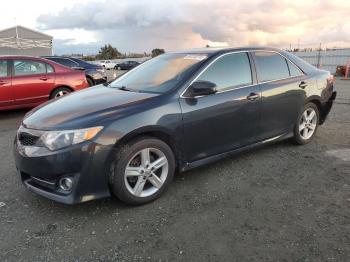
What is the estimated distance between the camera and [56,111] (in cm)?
366

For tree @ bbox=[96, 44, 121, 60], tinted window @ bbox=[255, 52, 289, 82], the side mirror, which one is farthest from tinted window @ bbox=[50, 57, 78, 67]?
tree @ bbox=[96, 44, 121, 60]

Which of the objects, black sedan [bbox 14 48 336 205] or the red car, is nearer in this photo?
black sedan [bbox 14 48 336 205]

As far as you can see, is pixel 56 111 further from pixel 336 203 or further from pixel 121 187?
pixel 336 203

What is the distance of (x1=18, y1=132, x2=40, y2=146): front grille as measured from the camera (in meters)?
3.33

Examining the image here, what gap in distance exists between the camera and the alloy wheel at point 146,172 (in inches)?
136

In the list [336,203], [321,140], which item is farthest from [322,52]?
[336,203]

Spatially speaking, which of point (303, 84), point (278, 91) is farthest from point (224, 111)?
point (303, 84)

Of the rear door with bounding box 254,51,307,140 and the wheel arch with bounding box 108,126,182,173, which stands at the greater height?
the rear door with bounding box 254,51,307,140

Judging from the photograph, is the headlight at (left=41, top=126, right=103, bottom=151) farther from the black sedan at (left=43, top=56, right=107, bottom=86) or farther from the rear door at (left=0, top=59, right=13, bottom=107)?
the black sedan at (left=43, top=56, right=107, bottom=86)

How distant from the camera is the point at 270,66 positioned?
476cm

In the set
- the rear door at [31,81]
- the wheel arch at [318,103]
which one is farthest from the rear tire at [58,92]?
the wheel arch at [318,103]

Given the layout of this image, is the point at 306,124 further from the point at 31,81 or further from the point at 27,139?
the point at 31,81

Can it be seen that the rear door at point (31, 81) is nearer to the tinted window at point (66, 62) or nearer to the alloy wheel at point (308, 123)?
the tinted window at point (66, 62)

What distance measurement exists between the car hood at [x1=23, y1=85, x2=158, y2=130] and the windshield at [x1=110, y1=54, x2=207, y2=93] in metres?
0.23
